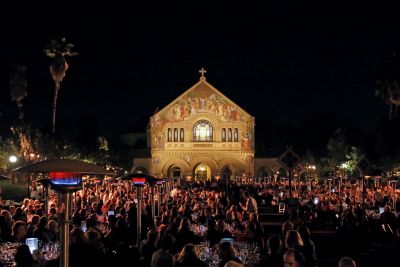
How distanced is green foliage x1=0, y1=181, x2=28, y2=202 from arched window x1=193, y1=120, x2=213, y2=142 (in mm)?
29773

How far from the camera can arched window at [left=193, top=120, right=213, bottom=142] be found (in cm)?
6356

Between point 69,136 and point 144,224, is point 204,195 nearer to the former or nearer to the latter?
point 144,224

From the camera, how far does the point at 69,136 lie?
58281 mm

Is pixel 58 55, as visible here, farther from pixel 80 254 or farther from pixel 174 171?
pixel 80 254

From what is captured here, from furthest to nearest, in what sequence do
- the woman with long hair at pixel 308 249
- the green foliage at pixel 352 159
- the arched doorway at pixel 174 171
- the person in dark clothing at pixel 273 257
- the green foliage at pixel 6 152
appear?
the arched doorway at pixel 174 171 < the green foliage at pixel 352 159 < the green foliage at pixel 6 152 < the woman with long hair at pixel 308 249 < the person in dark clothing at pixel 273 257

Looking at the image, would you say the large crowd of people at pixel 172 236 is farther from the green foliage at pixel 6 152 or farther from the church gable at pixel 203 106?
the church gable at pixel 203 106

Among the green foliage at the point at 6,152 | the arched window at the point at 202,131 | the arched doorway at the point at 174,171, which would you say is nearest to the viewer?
the green foliage at the point at 6,152

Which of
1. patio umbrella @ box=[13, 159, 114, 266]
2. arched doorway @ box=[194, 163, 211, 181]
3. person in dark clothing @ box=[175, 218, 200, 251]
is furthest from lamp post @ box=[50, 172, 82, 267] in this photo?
arched doorway @ box=[194, 163, 211, 181]

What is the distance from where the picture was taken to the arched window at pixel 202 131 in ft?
209

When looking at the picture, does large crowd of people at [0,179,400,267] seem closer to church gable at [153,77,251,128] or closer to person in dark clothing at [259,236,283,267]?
person in dark clothing at [259,236,283,267]

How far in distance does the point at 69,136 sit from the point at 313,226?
37.2 meters

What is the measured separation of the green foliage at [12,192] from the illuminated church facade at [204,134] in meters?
28.9

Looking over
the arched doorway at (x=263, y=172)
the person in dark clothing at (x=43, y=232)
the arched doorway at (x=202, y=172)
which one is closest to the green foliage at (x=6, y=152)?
the arched doorway at (x=202, y=172)

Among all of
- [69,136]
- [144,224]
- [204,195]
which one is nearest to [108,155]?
[69,136]
